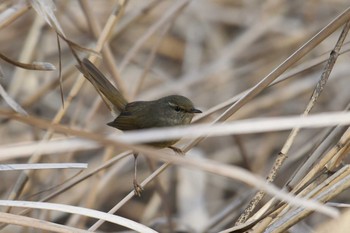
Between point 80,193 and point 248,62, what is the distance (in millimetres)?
1651

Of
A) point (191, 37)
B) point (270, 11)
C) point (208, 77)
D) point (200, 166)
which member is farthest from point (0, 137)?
point (200, 166)

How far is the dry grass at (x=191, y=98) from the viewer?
2148mm

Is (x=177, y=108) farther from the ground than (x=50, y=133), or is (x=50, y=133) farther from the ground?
(x=177, y=108)

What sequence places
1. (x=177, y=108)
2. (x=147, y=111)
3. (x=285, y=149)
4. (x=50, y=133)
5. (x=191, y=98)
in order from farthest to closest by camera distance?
(x=191, y=98) → (x=147, y=111) → (x=177, y=108) → (x=50, y=133) → (x=285, y=149)

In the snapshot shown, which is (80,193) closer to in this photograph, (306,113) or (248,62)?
(248,62)

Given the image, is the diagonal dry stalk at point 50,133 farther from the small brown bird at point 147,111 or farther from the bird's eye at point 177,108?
the bird's eye at point 177,108

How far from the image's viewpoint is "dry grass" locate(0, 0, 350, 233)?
2148 mm

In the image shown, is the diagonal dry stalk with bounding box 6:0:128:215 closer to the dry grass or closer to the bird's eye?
the dry grass

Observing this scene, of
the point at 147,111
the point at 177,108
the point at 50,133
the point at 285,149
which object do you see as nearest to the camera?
the point at 285,149

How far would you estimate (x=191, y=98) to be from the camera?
14.3 feet

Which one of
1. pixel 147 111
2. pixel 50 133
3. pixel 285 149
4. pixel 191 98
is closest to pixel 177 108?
pixel 147 111

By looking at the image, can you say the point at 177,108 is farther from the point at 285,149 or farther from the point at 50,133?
the point at 285,149

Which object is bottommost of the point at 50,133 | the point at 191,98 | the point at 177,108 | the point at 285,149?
the point at 285,149

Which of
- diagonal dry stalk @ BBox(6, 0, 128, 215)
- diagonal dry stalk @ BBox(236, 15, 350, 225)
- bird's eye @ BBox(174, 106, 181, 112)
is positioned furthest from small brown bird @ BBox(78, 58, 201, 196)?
diagonal dry stalk @ BBox(236, 15, 350, 225)
